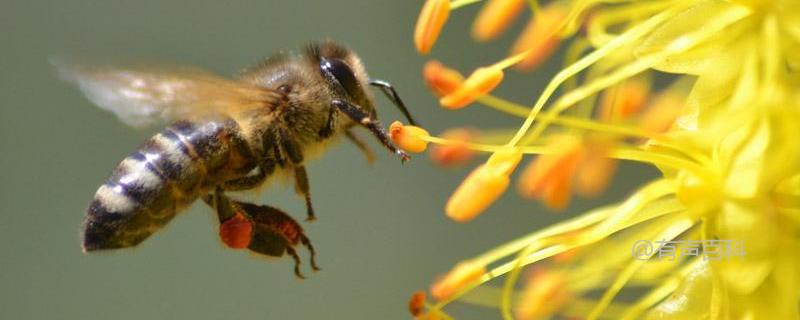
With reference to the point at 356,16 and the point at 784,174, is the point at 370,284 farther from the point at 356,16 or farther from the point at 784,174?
the point at 784,174

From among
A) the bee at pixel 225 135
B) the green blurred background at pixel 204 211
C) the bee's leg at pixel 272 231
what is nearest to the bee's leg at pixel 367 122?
the bee at pixel 225 135

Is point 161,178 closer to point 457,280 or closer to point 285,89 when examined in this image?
point 285,89

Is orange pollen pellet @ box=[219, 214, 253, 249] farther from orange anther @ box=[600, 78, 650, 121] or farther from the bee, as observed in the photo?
orange anther @ box=[600, 78, 650, 121]

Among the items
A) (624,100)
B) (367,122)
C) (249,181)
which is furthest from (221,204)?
(624,100)

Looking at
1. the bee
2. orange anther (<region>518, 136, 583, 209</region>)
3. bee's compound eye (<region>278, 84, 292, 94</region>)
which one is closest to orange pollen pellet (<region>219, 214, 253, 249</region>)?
the bee

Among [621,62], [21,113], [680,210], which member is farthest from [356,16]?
[680,210]

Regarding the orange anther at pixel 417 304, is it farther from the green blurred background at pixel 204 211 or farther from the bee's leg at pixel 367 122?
the green blurred background at pixel 204 211

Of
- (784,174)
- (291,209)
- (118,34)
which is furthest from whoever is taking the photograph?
(118,34)

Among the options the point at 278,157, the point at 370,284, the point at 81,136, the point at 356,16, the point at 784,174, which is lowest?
the point at 784,174
